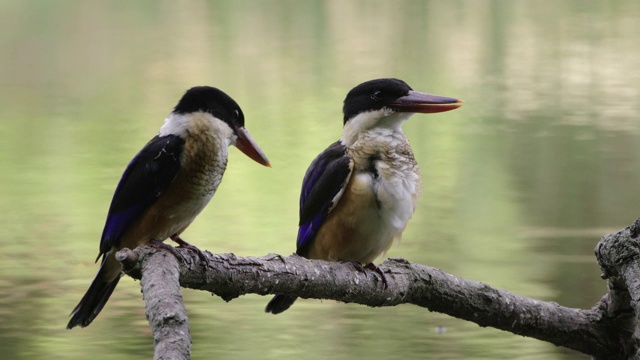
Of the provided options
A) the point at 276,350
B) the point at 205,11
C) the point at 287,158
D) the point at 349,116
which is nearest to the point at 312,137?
the point at 287,158

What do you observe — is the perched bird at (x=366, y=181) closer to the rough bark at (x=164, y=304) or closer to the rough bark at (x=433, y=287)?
the rough bark at (x=433, y=287)

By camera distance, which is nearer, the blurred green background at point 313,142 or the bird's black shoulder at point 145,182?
the bird's black shoulder at point 145,182

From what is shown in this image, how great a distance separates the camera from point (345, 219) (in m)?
3.95

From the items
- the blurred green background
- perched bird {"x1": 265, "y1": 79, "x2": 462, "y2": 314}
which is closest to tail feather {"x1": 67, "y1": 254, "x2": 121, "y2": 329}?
perched bird {"x1": 265, "y1": 79, "x2": 462, "y2": 314}

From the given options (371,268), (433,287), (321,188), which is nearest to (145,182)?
(321,188)

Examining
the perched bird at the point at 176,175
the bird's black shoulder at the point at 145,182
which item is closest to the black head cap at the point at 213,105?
the perched bird at the point at 176,175

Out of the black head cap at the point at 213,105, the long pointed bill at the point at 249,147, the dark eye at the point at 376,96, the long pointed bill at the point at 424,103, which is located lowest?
the long pointed bill at the point at 249,147

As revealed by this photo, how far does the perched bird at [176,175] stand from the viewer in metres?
3.46

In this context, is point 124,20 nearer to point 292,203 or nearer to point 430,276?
point 292,203

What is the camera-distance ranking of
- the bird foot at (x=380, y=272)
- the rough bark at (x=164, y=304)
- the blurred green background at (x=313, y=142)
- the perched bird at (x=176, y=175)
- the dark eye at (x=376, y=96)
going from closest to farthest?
the rough bark at (x=164, y=304), the perched bird at (x=176, y=175), the bird foot at (x=380, y=272), the dark eye at (x=376, y=96), the blurred green background at (x=313, y=142)

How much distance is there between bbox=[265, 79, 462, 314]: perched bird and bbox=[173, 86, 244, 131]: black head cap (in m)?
0.54

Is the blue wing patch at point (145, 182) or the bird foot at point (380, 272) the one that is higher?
the blue wing patch at point (145, 182)

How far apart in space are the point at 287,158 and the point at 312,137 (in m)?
0.74

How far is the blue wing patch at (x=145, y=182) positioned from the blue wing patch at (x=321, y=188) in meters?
0.63
